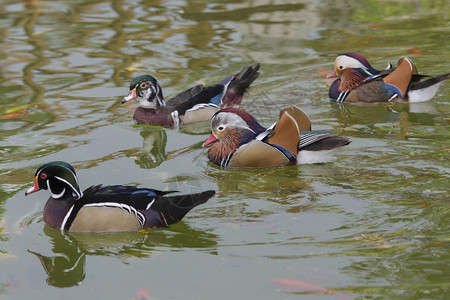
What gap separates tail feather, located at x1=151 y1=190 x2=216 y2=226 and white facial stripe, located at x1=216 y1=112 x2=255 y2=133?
1902 millimetres

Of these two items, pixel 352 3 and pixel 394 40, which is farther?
pixel 352 3

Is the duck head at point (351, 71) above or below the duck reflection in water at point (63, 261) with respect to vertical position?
Answer: above

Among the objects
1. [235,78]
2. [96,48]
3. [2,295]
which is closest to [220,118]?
[235,78]

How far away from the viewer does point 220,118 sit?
832cm

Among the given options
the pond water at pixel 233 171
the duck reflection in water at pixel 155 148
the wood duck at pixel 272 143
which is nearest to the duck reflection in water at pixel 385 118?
the pond water at pixel 233 171

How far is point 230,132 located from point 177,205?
6.42 ft

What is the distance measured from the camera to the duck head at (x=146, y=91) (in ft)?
33.2

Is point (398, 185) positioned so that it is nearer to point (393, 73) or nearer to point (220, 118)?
point (220, 118)

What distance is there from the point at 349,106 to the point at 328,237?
4.44m

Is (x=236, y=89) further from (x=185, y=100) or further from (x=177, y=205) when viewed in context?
(x=177, y=205)

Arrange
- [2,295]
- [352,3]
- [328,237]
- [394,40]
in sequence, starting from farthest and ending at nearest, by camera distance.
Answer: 1. [352,3]
2. [394,40]
3. [328,237]
4. [2,295]

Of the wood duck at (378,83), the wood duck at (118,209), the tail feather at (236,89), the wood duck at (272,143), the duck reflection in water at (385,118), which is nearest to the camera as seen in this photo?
the wood duck at (118,209)

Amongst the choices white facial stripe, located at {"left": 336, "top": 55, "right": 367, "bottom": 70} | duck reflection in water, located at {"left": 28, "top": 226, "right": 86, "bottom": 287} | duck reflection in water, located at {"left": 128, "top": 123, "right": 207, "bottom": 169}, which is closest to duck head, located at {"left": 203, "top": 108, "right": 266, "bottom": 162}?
duck reflection in water, located at {"left": 128, "top": 123, "right": 207, "bottom": 169}

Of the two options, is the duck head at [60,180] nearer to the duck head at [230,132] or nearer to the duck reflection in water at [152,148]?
the duck reflection in water at [152,148]
